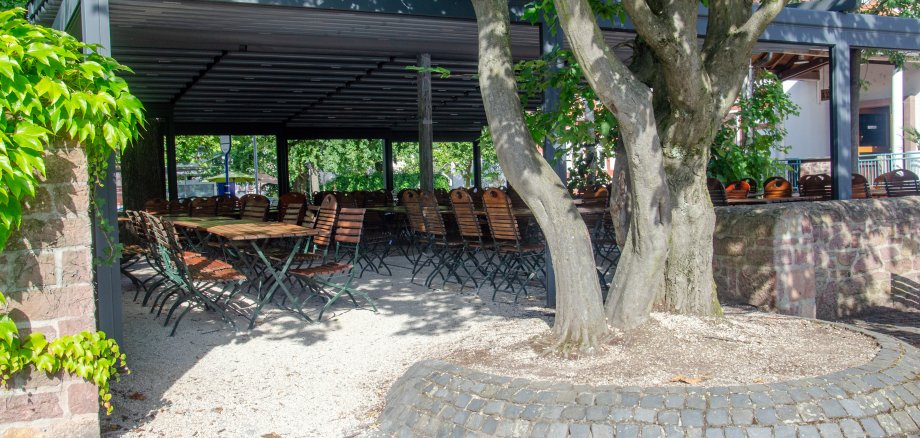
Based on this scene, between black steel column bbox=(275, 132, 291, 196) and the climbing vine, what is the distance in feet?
Result: 61.0

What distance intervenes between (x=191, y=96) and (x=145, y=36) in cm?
809

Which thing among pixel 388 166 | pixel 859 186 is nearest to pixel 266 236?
pixel 859 186

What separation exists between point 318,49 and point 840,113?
7055 millimetres

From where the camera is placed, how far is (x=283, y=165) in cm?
2295

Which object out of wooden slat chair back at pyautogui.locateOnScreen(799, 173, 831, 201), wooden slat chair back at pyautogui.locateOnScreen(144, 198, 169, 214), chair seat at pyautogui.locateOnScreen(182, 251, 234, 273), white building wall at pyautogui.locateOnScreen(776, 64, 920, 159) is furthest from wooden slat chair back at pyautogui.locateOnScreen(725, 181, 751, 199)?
white building wall at pyautogui.locateOnScreen(776, 64, 920, 159)

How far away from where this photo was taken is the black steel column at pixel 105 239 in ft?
15.6

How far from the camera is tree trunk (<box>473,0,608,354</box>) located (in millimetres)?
4648

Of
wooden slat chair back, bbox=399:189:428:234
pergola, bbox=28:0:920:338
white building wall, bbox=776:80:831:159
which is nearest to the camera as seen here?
pergola, bbox=28:0:920:338

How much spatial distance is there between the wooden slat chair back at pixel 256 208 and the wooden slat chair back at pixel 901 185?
8626mm

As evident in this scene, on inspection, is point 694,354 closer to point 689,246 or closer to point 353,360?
point 689,246

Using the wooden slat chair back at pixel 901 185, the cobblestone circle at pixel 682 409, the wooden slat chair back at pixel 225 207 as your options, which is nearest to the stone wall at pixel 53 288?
the cobblestone circle at pixel 682 409

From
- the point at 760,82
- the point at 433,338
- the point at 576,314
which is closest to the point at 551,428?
the point at 576,314

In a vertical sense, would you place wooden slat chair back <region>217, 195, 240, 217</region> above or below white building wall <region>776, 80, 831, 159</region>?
below

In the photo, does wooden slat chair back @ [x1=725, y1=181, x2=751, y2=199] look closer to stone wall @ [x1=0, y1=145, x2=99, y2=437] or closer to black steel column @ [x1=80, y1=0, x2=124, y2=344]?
black steel column @ [x1=80, y1=0, x2=124, y2=344]
